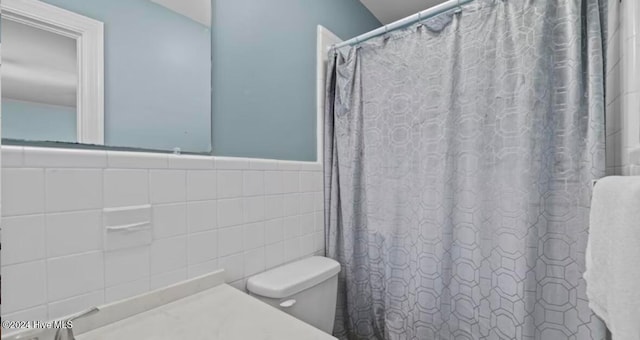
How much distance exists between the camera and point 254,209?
3.98 feet

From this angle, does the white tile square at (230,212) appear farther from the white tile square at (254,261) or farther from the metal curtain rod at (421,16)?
the metal curtain rod at (421,16)

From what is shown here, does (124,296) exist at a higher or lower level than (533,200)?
lower

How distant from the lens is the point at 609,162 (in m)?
1.00

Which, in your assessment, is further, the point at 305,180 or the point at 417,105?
the point at 305,180

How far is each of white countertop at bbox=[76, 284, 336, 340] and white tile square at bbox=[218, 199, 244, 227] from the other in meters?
0.28

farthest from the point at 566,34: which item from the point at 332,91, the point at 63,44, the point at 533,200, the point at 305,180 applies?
the point at 63,44

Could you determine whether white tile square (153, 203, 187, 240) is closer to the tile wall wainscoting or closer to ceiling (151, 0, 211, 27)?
the tile wall wainscoting

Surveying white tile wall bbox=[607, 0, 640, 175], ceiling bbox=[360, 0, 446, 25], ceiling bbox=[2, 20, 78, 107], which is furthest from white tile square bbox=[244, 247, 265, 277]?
ceiling bbox=[360, 0, 446, 25]

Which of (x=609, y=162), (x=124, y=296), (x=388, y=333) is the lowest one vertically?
(x=388, y=333)

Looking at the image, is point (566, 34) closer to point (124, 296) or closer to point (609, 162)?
point (609, 162)

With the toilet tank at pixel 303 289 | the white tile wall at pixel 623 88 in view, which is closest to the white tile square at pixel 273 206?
the toilet tank at pixel 303 289

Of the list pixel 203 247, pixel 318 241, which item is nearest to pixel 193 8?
pixel 203 247

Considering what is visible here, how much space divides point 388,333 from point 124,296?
1.15 metres

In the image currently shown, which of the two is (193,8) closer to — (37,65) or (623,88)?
(37,65)
